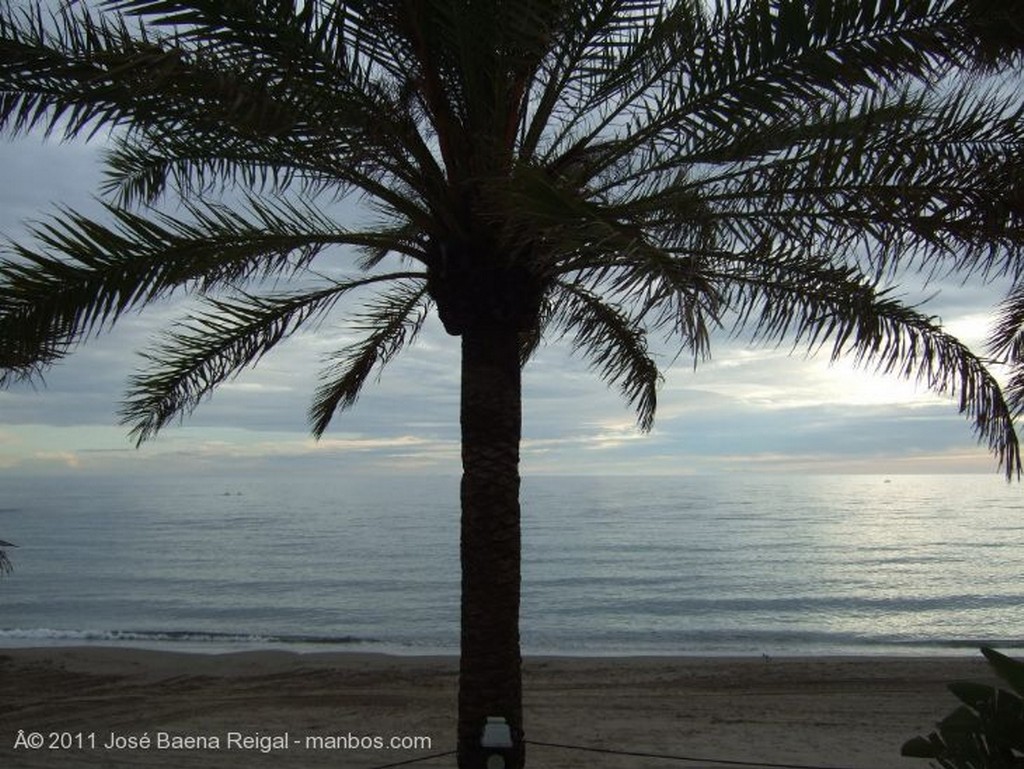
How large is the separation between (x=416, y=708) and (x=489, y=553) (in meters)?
6.03

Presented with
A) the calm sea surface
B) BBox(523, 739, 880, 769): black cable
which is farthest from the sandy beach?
the calm sea surface

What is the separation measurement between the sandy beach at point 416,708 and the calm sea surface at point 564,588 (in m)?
4.81

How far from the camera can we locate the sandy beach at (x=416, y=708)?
8.59 m

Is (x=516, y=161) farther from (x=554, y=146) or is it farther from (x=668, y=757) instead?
(x=668, y=757)

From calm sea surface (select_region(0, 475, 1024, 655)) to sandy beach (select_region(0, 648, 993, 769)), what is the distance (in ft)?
15.8

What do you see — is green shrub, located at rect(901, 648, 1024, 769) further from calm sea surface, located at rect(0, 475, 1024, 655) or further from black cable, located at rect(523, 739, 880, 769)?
calm sea surface, located at rect(0, 475, 1024, 655)

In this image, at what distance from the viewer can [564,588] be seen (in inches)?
1107

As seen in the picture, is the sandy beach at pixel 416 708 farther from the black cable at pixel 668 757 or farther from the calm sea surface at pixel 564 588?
the calm sea surface at pixel 564 588

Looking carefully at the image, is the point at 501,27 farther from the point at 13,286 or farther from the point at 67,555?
the point at 67,555

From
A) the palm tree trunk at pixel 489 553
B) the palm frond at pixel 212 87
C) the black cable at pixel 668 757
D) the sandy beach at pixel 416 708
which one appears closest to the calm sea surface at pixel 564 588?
the sandy beach at pixel 416 708

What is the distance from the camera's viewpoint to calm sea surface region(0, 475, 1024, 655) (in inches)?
800

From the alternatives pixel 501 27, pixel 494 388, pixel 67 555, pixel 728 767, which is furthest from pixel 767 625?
pixel 67 555

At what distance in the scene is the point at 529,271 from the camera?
5512mm

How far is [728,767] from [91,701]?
846cm
